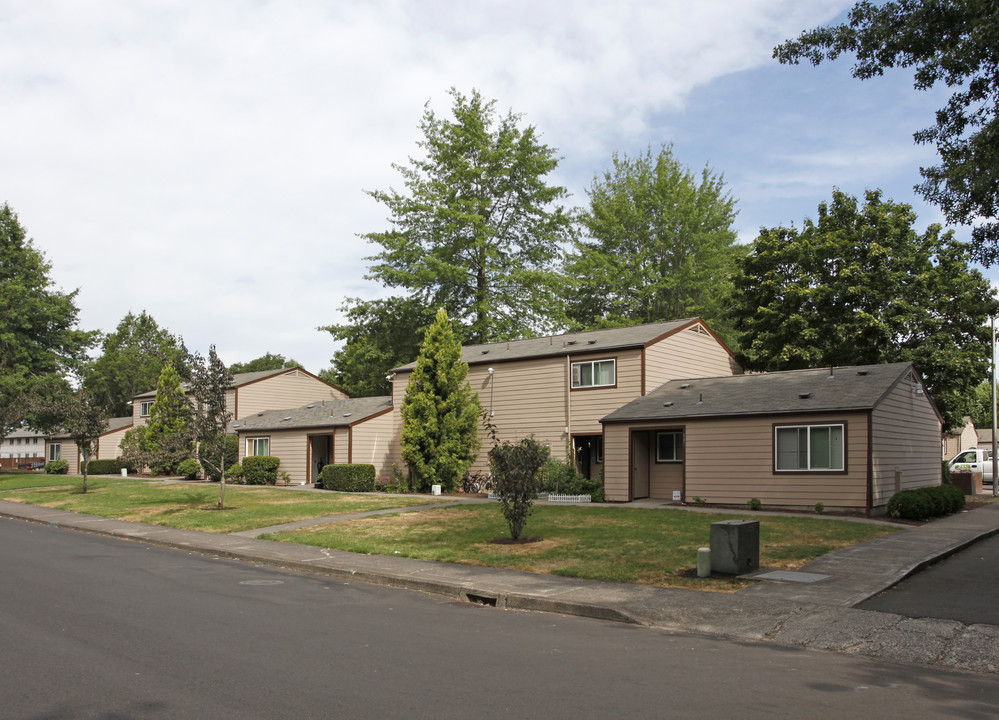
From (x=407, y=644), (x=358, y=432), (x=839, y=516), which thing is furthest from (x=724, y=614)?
(x=358, y=432)

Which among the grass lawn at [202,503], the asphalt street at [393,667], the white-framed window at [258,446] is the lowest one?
the grass lawn at [202,503]

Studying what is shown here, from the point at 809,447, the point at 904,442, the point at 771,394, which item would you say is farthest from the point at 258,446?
the point at 904,442

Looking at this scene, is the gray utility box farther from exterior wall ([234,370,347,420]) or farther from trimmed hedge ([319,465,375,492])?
exterior wall ([234,370,347,420])

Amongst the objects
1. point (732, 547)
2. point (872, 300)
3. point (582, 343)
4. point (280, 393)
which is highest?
point (872, 300)

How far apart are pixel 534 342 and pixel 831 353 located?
13.1 m

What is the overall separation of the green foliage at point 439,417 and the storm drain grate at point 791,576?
19.8 m

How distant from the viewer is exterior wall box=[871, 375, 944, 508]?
838 inches

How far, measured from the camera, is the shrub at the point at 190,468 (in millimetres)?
40844

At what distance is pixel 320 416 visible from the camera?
38750mm

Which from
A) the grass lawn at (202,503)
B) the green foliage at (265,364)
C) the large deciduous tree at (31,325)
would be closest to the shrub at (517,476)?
the grass lawn at (202,503)

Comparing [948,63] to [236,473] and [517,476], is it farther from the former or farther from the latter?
[236,473]

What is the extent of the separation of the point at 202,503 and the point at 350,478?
7517 mm

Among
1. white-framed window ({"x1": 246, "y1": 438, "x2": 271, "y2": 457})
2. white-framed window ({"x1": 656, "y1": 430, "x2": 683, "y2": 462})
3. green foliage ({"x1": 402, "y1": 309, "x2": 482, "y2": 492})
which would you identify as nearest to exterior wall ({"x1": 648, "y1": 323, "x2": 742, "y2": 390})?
white-framed window ({"x1": 656, "y1": 430, "x2": 683, "y2": 462})

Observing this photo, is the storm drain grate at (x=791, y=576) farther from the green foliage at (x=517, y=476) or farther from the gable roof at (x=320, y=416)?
the gable roof at (x=320, y=416)
